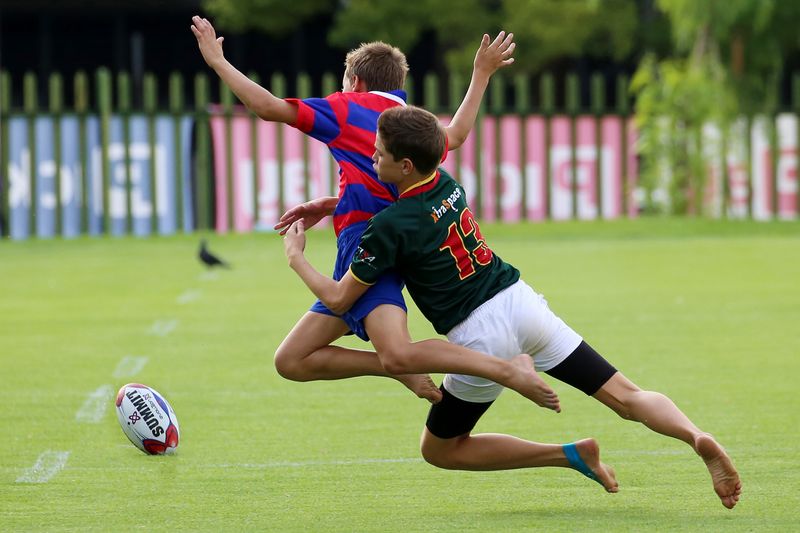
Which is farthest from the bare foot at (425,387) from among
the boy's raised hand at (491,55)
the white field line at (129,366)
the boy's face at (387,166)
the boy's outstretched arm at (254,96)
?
the white field line at (129,366)

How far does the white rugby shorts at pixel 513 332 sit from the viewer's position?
6398 mm

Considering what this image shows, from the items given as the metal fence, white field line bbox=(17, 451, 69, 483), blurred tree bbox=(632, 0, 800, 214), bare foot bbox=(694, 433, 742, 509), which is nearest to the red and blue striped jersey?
bare foot bbox=(694, 433, 742, 509)

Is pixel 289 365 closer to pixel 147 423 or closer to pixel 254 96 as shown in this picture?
pixel 254 96

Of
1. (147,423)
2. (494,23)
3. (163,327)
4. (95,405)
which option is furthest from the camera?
(494,23)

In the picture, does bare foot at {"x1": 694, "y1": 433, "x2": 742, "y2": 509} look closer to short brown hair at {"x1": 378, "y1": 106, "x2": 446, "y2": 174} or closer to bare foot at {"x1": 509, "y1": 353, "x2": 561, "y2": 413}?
bare foot at {"x1": 509, "y1": 353, "x2": 561, "y2": 413}

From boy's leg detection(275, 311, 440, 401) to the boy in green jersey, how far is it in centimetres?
41

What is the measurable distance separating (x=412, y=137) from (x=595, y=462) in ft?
5.32

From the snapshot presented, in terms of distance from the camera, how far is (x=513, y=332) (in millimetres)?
6414

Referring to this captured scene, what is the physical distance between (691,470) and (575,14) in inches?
830

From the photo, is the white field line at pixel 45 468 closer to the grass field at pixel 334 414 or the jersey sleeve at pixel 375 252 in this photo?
the grass field at pixel 334 414

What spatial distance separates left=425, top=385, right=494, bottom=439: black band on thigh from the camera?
663cm

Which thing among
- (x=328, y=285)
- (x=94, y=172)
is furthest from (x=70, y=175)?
(x=328, y=285)

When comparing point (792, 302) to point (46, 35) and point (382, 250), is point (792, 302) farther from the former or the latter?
point (46, 35)

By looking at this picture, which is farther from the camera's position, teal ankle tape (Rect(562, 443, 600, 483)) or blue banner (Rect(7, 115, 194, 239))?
blue banner (Rect(7, 115, 194, 239))
